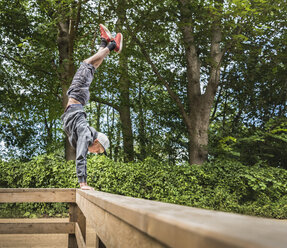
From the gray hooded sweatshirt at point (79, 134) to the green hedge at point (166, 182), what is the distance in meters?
5.86

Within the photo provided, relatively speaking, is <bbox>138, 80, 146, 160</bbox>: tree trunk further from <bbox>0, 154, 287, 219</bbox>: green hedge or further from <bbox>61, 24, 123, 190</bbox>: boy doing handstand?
<bbox>61, 24, 123, 190</bbox>: boy doing handstand

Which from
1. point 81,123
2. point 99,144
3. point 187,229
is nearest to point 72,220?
point 99,144

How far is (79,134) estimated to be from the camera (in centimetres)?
427

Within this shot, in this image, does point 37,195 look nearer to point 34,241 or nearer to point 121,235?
point 34,241

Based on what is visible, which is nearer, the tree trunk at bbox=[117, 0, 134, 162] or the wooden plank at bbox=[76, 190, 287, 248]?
the wooden plank at bbox=[76, 190, 287, 248]

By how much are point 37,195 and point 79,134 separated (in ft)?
3.41

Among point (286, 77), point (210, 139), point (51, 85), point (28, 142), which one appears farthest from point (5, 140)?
point (286, 77)

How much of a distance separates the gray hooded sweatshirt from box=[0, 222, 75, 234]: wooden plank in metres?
0.63

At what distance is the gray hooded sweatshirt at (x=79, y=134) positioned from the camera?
13.7 feet

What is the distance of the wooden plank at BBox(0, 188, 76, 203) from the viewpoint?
13.8ft

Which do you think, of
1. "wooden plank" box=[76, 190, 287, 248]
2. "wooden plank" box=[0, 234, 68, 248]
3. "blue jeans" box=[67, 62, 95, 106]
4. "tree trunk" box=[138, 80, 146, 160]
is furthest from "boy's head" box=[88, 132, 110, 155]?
"tree trunk" box=[138, 80, 146, 160]

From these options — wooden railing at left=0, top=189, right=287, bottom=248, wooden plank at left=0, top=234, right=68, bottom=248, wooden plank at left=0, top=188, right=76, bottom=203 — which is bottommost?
wooden plank at left=0, top=234, right=68, bottom=248

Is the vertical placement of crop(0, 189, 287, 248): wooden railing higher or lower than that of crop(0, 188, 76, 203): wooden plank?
higher

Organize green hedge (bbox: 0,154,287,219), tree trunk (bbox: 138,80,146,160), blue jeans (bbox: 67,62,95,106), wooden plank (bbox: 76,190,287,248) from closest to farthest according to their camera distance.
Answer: wooden plank (bbox: 76,190,287,248) < blue jeans (bbox: 67,62,95,106) < green hedge (bbox: 0,154,287,219) < tree trunk (bbox: 138,80,146,160)
